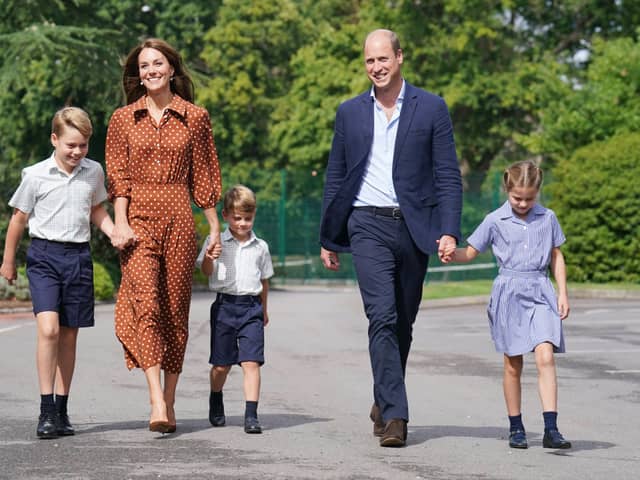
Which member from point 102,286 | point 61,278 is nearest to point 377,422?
point 61,278

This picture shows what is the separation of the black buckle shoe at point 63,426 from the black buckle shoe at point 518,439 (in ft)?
7.43

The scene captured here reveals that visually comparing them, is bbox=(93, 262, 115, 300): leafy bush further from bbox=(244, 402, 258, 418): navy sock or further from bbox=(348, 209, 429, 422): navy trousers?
bbox=(348, 209, 429, 422): navy trousers

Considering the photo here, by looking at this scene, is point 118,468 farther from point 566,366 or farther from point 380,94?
point 566,366

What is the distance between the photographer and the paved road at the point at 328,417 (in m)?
6.76

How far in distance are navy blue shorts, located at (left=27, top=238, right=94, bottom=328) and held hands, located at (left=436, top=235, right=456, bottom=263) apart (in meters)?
1.86

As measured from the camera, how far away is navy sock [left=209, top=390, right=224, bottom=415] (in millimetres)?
8281

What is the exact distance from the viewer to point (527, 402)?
10.0 m

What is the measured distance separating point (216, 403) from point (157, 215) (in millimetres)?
1221

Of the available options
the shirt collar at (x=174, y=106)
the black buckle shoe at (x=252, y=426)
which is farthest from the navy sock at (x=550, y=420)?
the shirt collar at (x=174, y=106)

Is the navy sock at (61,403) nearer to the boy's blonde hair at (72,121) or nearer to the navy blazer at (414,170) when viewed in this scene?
the boy's blonde hair at (72,121)

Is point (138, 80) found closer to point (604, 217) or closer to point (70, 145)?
point (70, 145)

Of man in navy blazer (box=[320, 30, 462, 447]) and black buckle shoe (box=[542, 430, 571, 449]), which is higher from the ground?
man in navy blazer (box=[320, 30, 462, 447])

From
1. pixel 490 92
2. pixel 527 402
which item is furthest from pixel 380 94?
pixel 490 92

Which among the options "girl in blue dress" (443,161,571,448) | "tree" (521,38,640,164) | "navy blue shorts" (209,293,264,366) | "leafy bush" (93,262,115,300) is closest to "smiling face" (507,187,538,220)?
"girl in blue dress" (443,161,571,448)
